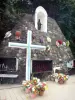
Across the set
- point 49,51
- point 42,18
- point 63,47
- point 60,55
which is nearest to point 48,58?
point 49,51

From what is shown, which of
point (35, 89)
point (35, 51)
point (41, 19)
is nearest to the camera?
point (35, 89)

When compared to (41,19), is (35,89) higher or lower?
lower

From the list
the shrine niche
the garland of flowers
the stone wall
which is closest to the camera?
the garland of flowers

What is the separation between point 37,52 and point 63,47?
6.09 ft

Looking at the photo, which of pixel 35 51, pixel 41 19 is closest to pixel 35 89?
pixel 35 51

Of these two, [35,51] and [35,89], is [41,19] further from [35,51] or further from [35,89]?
[35,89]

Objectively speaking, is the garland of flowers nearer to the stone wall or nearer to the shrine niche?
the stone wall

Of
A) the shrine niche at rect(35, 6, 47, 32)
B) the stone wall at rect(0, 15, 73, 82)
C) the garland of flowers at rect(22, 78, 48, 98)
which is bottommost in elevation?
the garland of flowers at rect(22, 78, 48, 98)

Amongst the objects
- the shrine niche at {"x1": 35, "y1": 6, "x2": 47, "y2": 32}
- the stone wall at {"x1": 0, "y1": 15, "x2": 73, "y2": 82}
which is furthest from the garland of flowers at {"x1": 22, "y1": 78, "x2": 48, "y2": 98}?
the shrine niche at {"x1": 35, "y1": 6, "x2": 47, "y2": 32}

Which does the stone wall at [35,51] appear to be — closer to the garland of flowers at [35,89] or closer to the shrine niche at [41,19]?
the shrine niche at [41,19]

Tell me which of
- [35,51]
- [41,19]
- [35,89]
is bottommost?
[35,89]

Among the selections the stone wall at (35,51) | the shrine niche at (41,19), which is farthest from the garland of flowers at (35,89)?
the shrine niche at (41,19)

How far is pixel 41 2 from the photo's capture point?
27.7 feet

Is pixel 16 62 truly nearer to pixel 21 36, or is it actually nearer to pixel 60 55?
pixel 21 36
